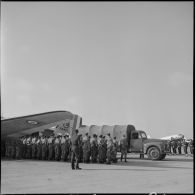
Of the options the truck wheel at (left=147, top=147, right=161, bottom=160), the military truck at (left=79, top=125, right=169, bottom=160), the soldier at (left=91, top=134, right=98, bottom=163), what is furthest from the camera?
the military truck at (left=79, top=125, right=169, bottom=160)

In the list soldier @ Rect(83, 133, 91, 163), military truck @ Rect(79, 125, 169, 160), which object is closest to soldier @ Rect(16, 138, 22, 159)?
soldier @ Rect(83, 133, 91, 163)

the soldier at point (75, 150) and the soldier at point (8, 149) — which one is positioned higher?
the soldier at point (75, 150)

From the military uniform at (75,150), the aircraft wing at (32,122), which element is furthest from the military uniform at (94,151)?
the military uniform at (75,150)

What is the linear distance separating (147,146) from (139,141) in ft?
2.99

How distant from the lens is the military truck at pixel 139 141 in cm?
1820

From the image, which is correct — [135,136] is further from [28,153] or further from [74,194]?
[74,194]

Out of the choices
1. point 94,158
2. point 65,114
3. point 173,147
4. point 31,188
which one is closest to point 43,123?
point 65,114

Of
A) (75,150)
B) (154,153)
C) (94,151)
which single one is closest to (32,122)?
(94,151)

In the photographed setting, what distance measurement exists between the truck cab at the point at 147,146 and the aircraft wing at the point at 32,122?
5.86 m

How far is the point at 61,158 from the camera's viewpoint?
592 inches

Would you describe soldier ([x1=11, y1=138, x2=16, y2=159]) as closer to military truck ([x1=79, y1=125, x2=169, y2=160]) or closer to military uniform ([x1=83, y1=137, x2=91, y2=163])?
military uniform ([x1=83, y1=137, x2=91, y2=163])

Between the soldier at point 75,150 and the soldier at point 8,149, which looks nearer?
the soldier at point 75,150

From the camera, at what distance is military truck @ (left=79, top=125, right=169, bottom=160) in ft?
59.7

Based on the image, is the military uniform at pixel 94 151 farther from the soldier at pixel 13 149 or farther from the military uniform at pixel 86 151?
the soldier at pixel 13 149
